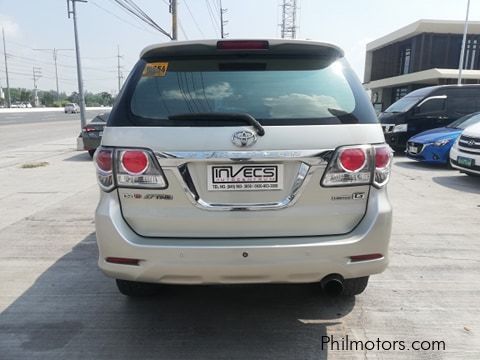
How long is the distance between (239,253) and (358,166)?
2.82 ft

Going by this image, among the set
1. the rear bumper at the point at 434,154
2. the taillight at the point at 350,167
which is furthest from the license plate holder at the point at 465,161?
the taillight at the point at 350,167

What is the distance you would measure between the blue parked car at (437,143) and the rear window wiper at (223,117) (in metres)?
8.85

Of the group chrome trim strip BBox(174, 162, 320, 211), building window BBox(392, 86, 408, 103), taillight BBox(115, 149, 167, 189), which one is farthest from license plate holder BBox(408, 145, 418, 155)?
building window BBox(392, 86, 408, 103)

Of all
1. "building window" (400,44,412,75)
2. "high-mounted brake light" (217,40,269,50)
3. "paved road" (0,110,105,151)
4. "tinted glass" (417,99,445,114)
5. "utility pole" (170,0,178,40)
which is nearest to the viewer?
"high-mounted brake light" (217,40,269,50)

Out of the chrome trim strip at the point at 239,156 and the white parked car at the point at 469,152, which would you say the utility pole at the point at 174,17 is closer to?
the white parked car at the point at 469,152

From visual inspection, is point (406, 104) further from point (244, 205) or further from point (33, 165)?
point (244, 205)

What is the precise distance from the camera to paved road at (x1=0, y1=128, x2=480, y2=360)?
111 inches

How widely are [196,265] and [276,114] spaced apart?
3.23 feet

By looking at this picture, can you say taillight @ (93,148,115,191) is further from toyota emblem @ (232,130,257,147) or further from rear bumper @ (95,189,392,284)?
toyota emblem @ (232,130,257,147)

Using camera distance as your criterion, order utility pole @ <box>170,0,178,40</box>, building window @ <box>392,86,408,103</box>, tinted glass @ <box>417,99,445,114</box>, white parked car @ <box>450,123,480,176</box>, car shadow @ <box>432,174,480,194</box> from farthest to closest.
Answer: building window @ <box>392,86,408,103</box> → utility pole @ <box>170,0,178,40</box> → tinted glass @ <box>417,99,445,114</box> → white parked car @ <box>450,123,480,176</box> → car shadow @ <box>432,174,480,194</box>

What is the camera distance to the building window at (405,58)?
1469 inches

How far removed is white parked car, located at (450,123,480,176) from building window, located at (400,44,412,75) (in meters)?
31.0

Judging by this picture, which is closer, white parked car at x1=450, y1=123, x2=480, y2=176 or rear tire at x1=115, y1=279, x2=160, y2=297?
rear tire at x1=115, y1=279, x2=160, y2=297

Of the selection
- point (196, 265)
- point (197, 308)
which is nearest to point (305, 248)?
point (196, 265)
